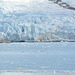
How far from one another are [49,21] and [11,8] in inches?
35.1

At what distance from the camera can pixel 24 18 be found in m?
6.45

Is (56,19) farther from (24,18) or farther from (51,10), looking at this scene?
(24,18)

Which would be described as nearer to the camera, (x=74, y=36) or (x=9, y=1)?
(x=9, y=1)

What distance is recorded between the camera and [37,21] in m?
6.53

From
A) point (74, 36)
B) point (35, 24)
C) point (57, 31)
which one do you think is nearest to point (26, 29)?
point (35, 24)

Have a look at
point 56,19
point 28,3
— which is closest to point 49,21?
point 56,19

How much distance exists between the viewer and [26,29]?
21.3 ft

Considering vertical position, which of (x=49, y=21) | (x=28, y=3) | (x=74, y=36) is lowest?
(x=74, y=36)

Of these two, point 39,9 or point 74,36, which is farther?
point 74,36

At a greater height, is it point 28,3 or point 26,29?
point 28,3

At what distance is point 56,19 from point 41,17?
0.35m

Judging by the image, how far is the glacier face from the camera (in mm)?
6328

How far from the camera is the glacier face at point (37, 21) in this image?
20.8 ft

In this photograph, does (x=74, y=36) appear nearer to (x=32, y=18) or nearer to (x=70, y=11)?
(x=70, y=11)
